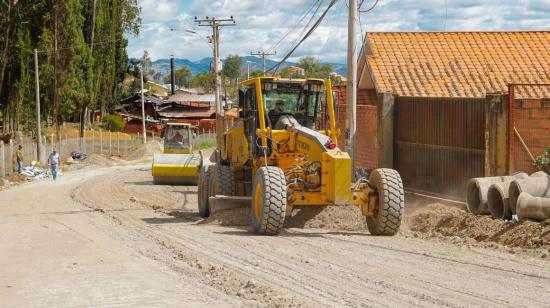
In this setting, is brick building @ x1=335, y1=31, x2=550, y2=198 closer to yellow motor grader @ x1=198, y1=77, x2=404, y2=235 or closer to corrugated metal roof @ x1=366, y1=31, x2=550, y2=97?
corrugated metal roof @ x1=366, y1=31, x2=550, y2=97

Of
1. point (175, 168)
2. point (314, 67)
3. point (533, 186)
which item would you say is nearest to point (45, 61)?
point (175, 168)

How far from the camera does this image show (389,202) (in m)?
14.5

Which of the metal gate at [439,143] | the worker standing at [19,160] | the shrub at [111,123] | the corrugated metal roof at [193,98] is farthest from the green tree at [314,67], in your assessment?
the metal gate at [439,143]

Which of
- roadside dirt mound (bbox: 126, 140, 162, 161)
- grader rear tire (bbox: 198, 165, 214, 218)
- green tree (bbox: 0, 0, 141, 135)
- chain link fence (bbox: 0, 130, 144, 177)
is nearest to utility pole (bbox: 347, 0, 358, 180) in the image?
grader rear tire (bbox: 198, 165, 214, 218)

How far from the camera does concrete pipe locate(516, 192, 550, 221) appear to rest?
13805 millimetres

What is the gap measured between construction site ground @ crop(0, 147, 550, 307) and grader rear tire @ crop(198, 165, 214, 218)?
293mm

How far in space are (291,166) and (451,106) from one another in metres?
4.91

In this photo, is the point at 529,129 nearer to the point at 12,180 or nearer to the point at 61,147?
the point at 12,180

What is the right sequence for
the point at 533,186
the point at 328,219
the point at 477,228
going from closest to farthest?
1. the point at 533,186
2. the point at 477,228
3. the point at 328,219

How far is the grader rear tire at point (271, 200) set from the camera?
1441 centimetres

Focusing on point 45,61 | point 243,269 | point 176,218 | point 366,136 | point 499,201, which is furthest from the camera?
point 45,61

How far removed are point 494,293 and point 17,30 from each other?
49381mm

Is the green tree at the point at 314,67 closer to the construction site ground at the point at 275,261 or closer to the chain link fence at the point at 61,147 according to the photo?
the chain link fence at the point at 61,147

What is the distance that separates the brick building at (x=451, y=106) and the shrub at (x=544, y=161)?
0.36 metres
